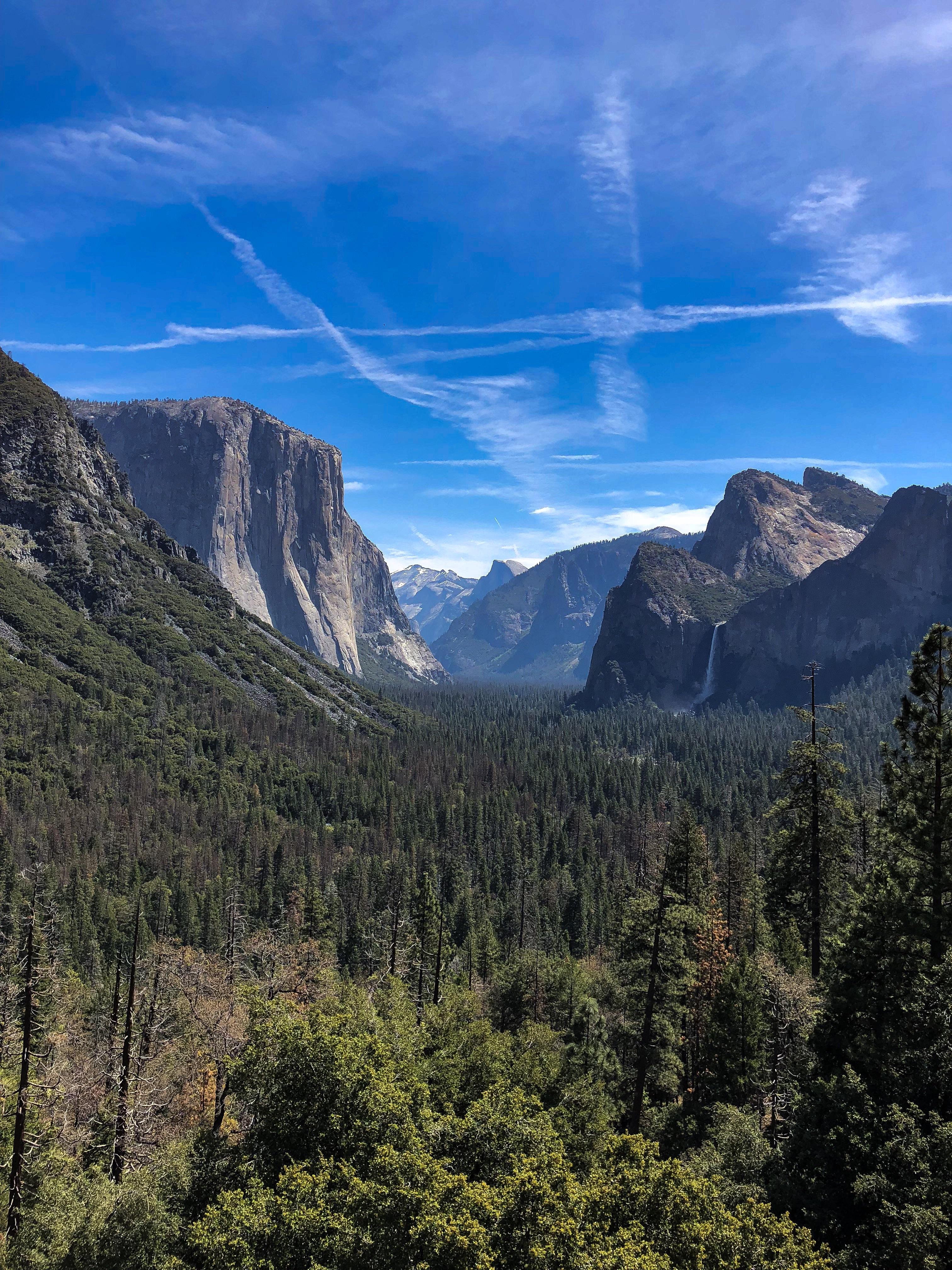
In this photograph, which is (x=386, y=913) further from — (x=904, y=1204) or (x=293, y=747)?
(x=293, y=747)

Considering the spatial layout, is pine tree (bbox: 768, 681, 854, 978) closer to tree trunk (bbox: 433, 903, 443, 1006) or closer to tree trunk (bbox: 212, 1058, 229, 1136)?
tree trunk (bbox: 212, 1058, 229, 1136)

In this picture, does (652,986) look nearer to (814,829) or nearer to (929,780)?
(814,829)

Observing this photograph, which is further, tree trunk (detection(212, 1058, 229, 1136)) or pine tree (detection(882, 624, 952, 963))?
tree trunk (detection(212, 1058, 229, 1136))

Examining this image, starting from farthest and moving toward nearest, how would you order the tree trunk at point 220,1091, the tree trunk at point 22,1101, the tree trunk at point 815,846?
1. the tree trunk at point 815,846
2. the tree trunk at point 220,1091
3. the tree trunk at point 22,1101

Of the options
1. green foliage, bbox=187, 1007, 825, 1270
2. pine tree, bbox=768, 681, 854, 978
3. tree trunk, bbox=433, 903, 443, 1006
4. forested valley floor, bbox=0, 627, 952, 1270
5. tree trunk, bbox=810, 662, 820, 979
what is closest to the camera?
green foliage, bbox=187, 1007, 825, 1270

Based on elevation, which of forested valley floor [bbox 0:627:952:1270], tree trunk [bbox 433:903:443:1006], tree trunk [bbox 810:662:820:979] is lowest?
tree trunk [bbox 433:903:443:1006]

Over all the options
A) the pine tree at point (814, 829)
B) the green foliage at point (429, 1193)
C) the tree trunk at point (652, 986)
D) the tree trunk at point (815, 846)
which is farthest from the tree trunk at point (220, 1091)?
the pine tree at point (814, 829)

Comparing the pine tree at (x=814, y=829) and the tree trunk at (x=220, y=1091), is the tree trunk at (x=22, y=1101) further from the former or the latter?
the pine tree at (x=814, y=829)

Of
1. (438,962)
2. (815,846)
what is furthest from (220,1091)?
(815,846)

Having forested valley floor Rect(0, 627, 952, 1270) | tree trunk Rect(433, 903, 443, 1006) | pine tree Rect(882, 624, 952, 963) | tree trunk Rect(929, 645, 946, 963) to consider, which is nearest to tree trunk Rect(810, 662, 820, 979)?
forested valley floor Rect(0, 627, 952, 1270)

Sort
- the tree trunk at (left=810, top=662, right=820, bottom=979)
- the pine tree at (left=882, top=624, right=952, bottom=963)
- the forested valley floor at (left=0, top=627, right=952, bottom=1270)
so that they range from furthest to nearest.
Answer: the tree trunk at (left=810, top=662, right=820, bottom=979) < the pine tree at (left=882, top=624, right=952, bottom=963) < the forested valley floor at (left=0, top=627, right=952, bottom=1270)
